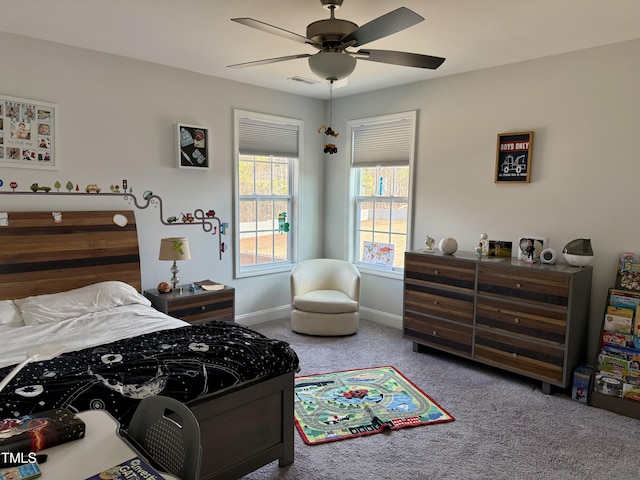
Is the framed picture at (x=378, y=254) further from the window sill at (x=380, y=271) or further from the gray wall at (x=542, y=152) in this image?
the gray wall at (x=542, y=152)

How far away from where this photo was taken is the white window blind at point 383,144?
460 cm

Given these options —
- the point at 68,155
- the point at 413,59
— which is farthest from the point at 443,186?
the point at 68,155

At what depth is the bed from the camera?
1881 mm

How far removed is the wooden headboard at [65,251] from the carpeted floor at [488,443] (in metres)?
1.88

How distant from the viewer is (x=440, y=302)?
3826 millimetres

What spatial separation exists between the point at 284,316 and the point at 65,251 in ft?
8.30

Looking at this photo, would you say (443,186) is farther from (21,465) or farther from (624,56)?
(21,465)

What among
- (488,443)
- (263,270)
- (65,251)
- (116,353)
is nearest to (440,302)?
(488,443)

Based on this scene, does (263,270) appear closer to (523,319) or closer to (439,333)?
(439,333)

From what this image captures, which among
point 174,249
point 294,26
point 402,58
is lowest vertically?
point 174,249

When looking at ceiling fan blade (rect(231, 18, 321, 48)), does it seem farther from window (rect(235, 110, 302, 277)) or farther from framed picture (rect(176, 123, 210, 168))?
window (rect(235, 110, 302, 277))

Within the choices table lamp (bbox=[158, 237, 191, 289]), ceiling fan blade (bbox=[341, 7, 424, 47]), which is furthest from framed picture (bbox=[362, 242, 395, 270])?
ceiling fan blade (bbox=[341, 7, 424, 47])

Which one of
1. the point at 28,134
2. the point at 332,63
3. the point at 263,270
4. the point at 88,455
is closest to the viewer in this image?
the point at 88,455

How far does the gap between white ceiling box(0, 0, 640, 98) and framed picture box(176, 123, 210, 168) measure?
0.59m
